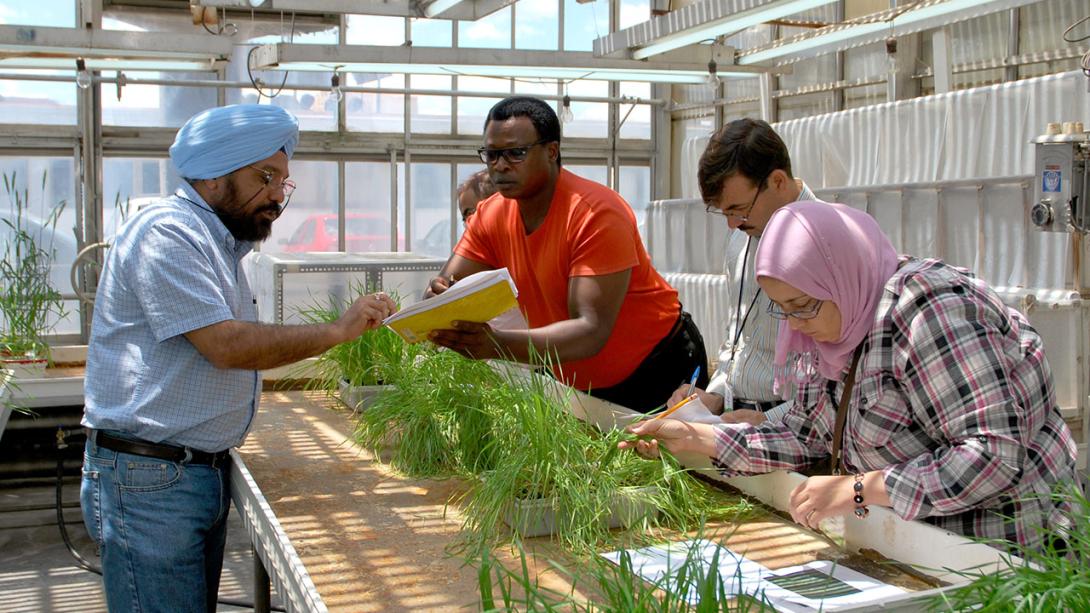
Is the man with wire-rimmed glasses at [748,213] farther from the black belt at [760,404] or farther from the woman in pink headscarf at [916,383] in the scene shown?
the woman in pink headscarf at [916,383]

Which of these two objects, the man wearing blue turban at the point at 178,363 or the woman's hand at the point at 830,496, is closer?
the woman's hand at the point at 830,496

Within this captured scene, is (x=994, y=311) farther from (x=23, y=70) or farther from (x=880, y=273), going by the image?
(x=23, y=70)

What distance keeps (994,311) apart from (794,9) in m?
2.31

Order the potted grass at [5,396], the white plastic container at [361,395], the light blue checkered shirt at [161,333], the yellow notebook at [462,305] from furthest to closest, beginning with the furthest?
the potted grass at [5,396] → the white plastic container at [361,395] → the yellow notebook at [462,305] → the light blue checkered shirt at [161,333]

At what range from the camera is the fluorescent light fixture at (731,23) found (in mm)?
3670

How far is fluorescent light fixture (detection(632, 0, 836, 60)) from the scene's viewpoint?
12.0 ft

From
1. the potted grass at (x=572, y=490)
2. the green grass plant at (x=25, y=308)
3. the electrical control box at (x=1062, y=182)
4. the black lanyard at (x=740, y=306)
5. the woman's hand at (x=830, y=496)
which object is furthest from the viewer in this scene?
the green grass plant at (x=25, y=308)

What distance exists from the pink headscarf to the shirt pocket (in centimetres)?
7

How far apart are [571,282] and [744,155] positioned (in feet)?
1.78

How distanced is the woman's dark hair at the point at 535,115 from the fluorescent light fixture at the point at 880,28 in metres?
2.21

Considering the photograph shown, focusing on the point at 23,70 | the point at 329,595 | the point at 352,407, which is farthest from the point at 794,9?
the point at 23,70

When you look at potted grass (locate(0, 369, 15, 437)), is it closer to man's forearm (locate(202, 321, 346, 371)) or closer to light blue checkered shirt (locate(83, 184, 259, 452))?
light blue checkered shirt (locate(83, 184, 259, 452))

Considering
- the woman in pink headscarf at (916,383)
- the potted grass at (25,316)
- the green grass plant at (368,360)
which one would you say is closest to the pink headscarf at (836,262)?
the woman in pink headscarf at (916,383)

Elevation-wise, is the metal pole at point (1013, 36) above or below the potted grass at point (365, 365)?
above
